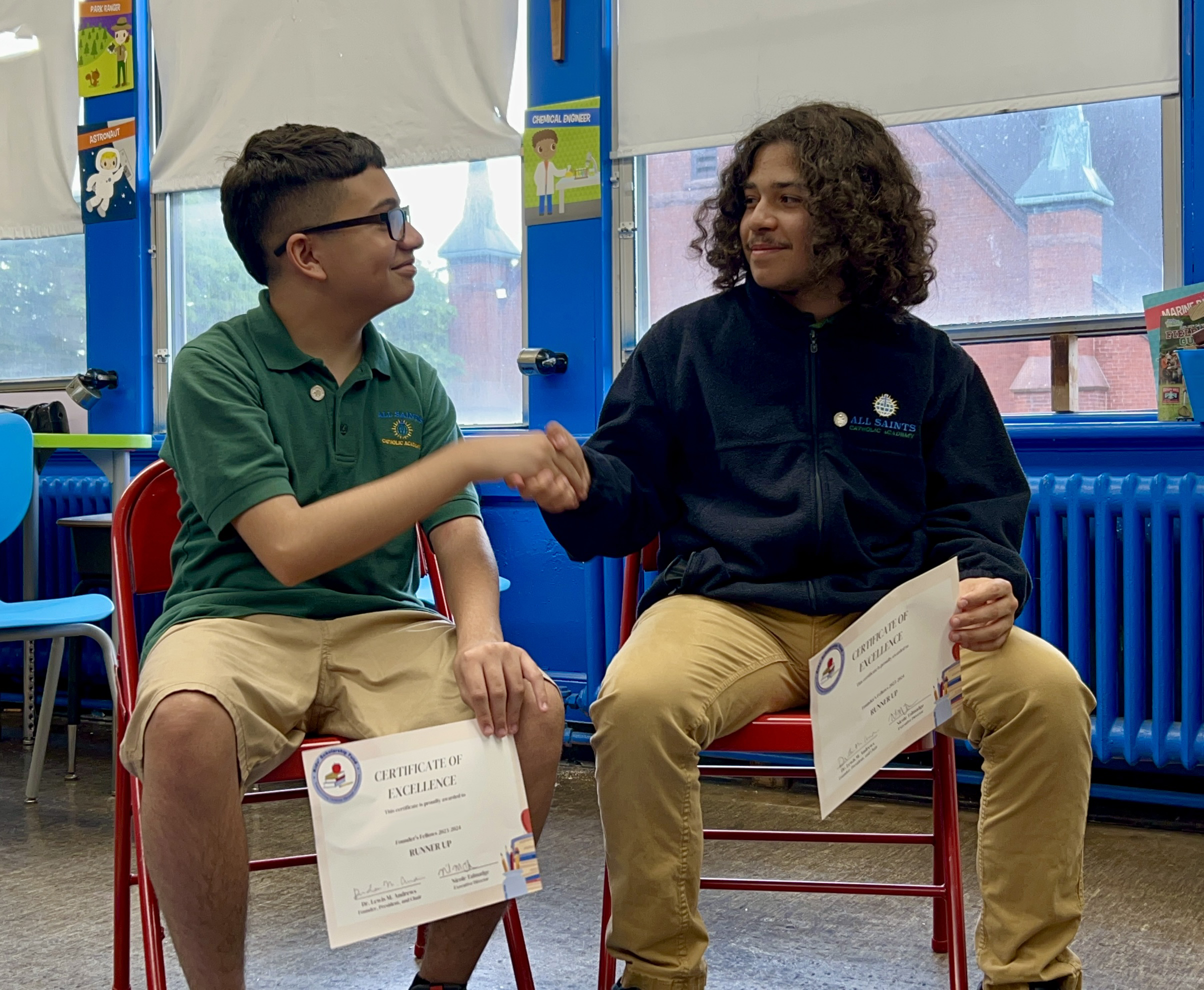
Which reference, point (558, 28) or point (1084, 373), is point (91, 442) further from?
point (1084, 373)

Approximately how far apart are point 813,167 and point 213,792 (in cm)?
115

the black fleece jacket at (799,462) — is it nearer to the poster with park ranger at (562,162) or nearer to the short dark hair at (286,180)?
the short dark hair at (286,180)

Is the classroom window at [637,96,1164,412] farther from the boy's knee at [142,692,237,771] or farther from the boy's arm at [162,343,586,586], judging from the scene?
the boy's knee at [142,692,237,771]

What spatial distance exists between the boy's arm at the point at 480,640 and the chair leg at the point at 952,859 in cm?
53

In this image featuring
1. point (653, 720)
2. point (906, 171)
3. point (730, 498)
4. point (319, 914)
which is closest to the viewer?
point (653, 720)

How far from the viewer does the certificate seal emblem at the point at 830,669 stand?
4.72 feet

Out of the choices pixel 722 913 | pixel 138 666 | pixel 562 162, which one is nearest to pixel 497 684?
pixel 138 666

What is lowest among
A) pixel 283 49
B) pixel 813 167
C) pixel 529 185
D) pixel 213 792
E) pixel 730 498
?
pixel 213 792

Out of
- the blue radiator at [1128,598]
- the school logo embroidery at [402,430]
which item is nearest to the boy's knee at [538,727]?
the school logo embroidery at [402,430]

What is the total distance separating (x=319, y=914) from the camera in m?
2.13

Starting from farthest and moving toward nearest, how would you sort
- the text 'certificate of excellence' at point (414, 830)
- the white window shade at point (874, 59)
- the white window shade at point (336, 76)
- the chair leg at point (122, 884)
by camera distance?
the white window shade at point (336, 76) → the white window shade at point (874, 59) → the chair leg at point (122, 884) → the text 'certificate of excellence' at point (414, 830)

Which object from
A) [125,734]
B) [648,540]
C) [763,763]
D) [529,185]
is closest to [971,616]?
[648,540]

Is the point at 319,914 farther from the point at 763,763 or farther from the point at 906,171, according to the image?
the point at 906,171
